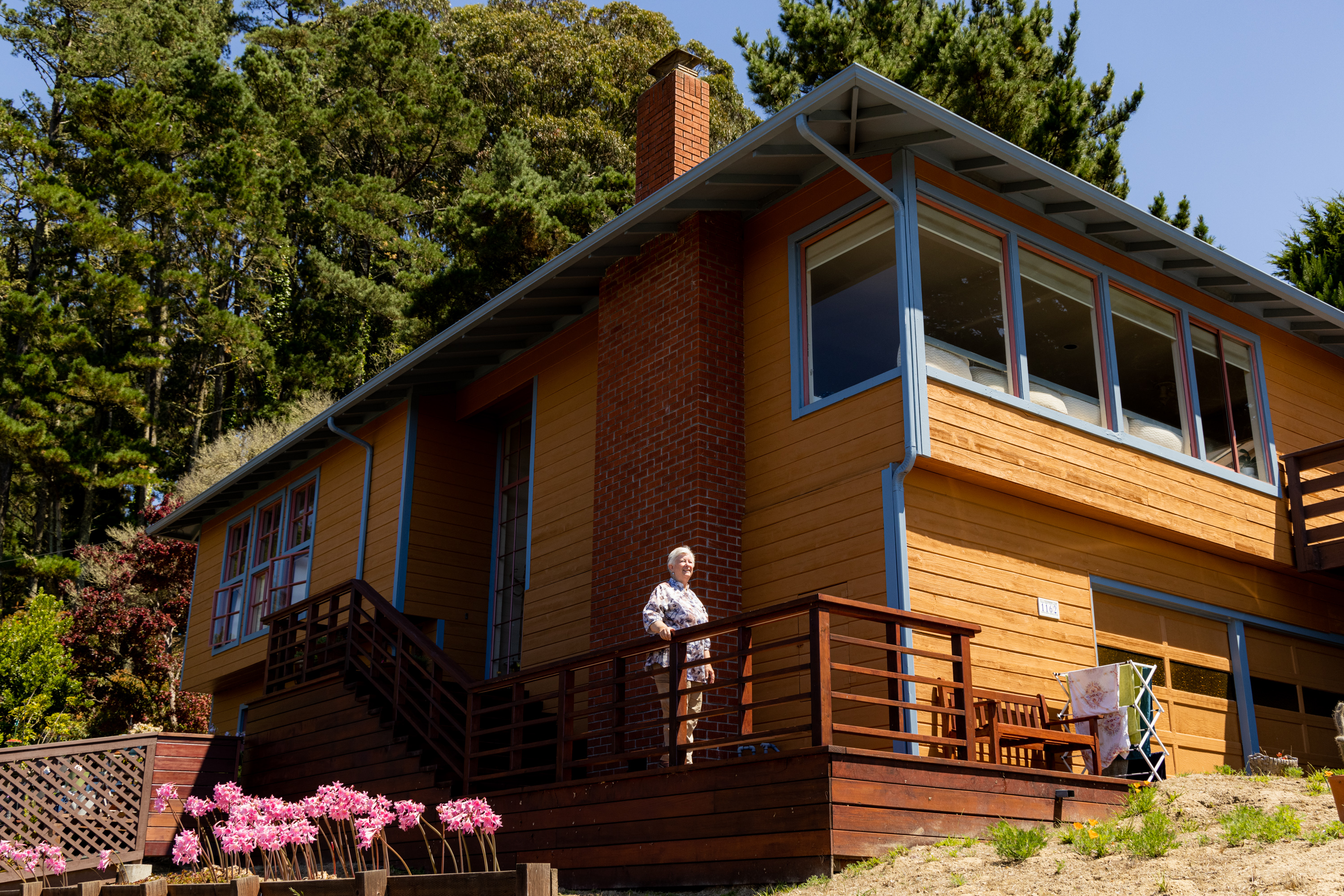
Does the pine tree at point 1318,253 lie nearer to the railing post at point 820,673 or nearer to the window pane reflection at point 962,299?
the window pane reflection at point 962,299

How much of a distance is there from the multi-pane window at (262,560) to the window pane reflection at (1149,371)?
11.2 metres

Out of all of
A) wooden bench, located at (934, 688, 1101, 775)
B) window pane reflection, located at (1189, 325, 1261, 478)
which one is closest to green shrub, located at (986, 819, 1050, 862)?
wooden bench, located at (934, 688, 1101, 775)

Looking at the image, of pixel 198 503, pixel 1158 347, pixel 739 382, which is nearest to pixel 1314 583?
pixel 1158 347

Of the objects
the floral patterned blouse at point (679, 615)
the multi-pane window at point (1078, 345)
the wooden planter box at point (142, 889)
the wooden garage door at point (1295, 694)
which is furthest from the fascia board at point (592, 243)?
the wooden garage door at point (1295, 694)

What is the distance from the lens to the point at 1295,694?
1128cm

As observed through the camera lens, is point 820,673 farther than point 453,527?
No

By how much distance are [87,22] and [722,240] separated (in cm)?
3179

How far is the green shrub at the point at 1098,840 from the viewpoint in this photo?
19.6 ft

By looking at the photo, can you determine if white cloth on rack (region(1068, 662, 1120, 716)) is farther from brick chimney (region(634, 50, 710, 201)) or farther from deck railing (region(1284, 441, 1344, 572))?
brick chimney (region(634, 50, 710, 201))

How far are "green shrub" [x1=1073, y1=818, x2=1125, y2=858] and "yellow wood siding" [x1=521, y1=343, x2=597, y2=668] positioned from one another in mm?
5589

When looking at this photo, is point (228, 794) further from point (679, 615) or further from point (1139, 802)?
point (1139, 802)

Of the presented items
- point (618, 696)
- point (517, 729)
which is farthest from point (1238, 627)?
point (517, 729)

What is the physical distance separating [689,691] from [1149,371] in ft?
19.6

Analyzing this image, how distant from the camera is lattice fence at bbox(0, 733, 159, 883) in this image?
35.4ft
